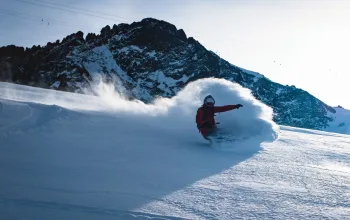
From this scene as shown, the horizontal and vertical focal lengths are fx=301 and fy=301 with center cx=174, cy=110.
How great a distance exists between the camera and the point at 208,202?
3555 mm

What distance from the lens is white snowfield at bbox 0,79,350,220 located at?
3.21 metres

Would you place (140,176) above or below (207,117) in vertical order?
below

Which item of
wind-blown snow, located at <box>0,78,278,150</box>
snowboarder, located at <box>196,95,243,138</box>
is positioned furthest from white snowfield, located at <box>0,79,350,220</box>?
wind-blown snow, located at <box>0,78,278,150</box>

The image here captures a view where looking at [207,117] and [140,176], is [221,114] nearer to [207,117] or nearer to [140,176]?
[207,117]

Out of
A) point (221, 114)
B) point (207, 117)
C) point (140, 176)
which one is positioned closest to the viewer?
point (140, 176)

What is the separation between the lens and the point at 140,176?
434 centimetres

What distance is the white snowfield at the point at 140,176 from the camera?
→ 10.5ft

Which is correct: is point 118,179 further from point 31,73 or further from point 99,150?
point 31,73

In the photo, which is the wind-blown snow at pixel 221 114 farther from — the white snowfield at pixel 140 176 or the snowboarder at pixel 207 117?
the white snowfield at pixel 140 176

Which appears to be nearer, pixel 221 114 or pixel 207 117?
pixel 207 117

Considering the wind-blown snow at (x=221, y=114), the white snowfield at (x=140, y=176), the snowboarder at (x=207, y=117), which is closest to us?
the white snowfield at (x=140, y=176)

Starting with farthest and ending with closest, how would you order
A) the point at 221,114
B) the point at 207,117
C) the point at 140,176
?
the point at 221,114 → the point at 207,117 → the point at 140,176

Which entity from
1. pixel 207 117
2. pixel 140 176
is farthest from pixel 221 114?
pixel 140 176

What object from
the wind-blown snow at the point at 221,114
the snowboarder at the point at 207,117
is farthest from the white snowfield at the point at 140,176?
the wind-blown snow at the point at 221,114
